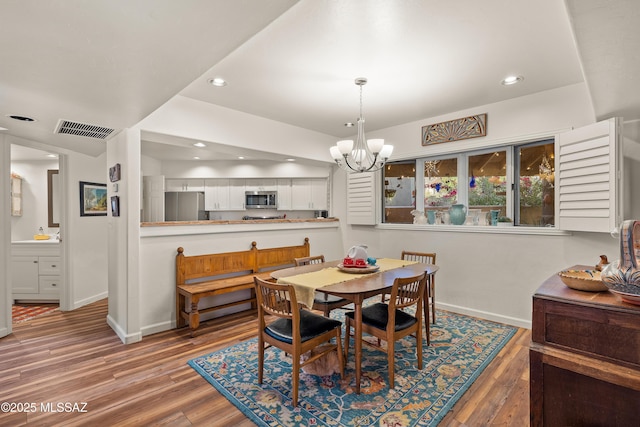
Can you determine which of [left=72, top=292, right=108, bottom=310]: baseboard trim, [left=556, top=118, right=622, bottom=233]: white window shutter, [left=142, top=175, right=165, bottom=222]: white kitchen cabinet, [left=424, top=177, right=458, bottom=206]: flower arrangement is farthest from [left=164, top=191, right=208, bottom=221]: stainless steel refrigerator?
[left=556, top=118, right=622, bottom=233]: white window shutter

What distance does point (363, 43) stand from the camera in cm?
229

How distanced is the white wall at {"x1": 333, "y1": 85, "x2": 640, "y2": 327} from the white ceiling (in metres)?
0.25

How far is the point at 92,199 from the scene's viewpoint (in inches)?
177

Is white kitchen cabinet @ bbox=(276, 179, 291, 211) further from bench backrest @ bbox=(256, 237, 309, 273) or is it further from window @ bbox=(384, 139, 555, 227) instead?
window @ bbox=(384, 139, 555, 227)

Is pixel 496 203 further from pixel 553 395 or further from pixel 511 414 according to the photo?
pixel 553 395

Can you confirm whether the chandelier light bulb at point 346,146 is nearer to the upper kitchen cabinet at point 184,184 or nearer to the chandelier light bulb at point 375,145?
the chandelier light bulb at point 375,145

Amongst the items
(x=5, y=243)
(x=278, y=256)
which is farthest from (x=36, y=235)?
(x=278, y=256)

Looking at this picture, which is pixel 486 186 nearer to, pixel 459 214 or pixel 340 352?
pixel 459 214

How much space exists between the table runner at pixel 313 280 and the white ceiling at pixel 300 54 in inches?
63.6

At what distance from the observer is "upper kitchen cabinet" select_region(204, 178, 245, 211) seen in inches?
255

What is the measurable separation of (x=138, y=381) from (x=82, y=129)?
2.35 m

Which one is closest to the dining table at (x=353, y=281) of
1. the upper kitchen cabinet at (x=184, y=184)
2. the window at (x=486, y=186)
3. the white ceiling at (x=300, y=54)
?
the window at (x=486, y=186)

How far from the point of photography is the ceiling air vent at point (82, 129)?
2.83 m

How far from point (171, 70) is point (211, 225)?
223cm
